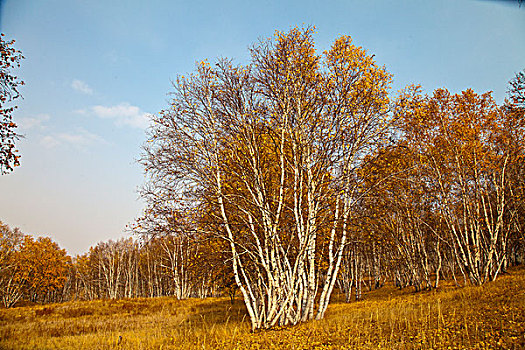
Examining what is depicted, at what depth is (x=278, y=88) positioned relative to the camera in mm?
11766

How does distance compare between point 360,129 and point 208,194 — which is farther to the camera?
point 360,129

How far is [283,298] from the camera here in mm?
10375

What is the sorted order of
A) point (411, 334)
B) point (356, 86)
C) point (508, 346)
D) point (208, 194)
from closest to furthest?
point (508, 346) → point (411, 334) → point (208, 194) → point (356, 86)

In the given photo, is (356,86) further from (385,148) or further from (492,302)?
(492,302)

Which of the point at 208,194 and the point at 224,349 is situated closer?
the point at 224,349

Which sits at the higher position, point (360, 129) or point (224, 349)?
point (360, 129)

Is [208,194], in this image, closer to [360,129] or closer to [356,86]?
[360,129]

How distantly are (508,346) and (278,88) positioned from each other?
10.1 meters

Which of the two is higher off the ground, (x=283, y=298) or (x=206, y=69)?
(x=206, y=69)

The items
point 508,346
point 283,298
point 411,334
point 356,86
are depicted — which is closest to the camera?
point 508,346

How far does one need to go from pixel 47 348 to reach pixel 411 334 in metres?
11.0

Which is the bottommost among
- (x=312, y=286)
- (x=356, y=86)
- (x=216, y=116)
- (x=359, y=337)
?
(x=359, y=337)

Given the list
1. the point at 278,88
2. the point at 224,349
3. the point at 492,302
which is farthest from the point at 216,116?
the point at 492,302

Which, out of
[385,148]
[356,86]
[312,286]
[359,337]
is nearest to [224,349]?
[359,337]
